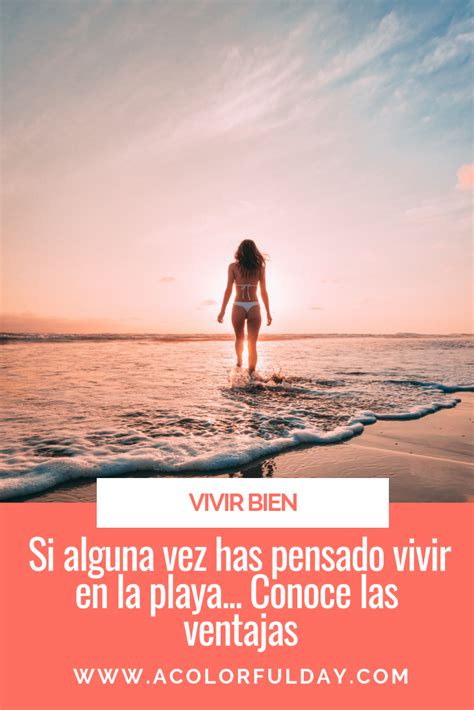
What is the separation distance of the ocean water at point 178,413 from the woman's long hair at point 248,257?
6.24 ft

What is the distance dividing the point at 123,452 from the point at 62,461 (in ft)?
1.54

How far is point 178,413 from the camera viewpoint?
4.49m

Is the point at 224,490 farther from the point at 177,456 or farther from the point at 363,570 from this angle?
the point at 363,570

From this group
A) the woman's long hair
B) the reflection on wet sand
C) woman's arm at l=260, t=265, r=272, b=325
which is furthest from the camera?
woman's arm at l=260, t=265, r=272, b=325

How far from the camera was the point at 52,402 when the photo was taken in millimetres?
4949

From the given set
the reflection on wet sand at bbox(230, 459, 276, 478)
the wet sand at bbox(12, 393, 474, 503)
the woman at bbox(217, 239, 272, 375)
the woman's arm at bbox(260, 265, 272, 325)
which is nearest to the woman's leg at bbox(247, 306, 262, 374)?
the woman at bbox(217, 239, 272, 375)

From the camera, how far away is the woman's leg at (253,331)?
7133mm

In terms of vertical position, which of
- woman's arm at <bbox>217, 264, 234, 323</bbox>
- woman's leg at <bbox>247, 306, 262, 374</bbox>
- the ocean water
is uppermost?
woman's arm at <bbox>217, 264, 234, 323</bbox>

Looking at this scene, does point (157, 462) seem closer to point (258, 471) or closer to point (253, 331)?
point (258, 471)

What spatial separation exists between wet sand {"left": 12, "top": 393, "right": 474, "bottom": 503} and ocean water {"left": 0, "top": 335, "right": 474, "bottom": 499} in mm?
161

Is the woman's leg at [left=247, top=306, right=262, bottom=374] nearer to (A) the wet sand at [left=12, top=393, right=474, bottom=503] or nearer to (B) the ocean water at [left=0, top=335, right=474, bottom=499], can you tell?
(B) the ocean water at [left=0, top=335, right=474, bottom=499]

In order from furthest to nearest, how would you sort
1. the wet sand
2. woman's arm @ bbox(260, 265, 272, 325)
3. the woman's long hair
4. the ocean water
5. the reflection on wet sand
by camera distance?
1. woman's arm @ bbox(260, 265, 272, 325)
2. the woman's long hair
3. the ocean water
4. the reflection on wet sand
5. the wet sand

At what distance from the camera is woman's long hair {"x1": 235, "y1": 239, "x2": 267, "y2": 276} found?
7.12 meters

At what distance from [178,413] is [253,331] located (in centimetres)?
313
